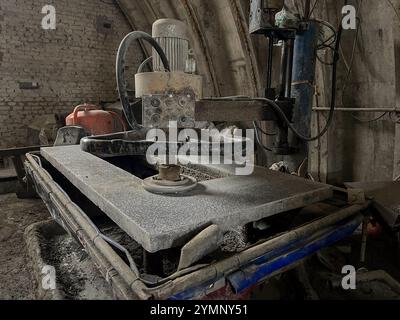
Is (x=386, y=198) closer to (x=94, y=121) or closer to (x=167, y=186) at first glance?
(x=167, y=186)

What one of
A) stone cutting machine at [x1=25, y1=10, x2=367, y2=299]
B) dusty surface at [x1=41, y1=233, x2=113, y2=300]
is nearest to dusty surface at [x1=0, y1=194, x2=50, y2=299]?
dusty surface at [x1=41, y1=233, x2=113, y2=300]

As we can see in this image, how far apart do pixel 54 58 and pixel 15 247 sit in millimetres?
5529

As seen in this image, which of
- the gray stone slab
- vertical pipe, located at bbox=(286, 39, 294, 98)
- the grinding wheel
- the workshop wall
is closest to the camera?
the grinding wheel

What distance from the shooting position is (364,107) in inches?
147

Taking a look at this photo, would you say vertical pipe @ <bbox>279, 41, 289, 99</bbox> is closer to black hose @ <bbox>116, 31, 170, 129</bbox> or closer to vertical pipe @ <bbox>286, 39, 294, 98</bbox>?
vertical pipe @ <bbox>286, 39, 294, 98</bbox>

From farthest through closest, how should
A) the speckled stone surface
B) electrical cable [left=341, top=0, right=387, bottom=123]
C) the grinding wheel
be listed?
1. electrical cable [left=341, top=0, right=387, bottom=123]
2. the grinding wheel
3. the speckled stone surface

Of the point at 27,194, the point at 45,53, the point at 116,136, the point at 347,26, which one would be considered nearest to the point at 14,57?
the point at 45,53

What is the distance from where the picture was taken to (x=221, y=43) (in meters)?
5.32

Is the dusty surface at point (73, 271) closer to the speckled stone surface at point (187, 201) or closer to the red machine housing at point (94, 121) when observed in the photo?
the speckled stone surface at point (187, 201)

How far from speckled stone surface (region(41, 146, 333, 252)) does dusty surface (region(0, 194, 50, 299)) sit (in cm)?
93

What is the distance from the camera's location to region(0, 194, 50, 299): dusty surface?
2043mm

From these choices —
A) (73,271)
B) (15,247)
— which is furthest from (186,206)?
(15,247)

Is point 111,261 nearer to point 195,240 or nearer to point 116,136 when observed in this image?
point 195,240

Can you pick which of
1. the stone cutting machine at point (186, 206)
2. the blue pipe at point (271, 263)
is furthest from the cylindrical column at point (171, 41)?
the blue pipe at point (271, 263)
